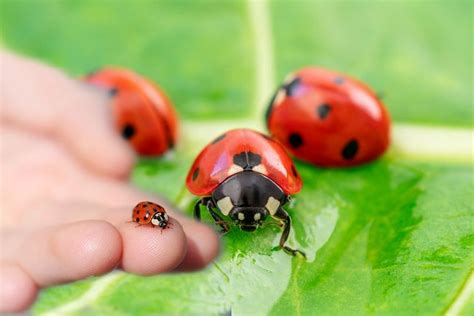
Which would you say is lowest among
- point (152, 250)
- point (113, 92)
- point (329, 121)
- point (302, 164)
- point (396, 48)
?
point (152, 250)

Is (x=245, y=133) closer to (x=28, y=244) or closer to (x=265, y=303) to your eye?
(x=265, y=303)

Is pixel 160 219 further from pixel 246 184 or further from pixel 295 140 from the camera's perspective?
pixel 295 140

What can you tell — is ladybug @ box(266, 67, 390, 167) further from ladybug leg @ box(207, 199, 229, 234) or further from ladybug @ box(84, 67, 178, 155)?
ladybug leg @ box(207, 199, 229, 234)

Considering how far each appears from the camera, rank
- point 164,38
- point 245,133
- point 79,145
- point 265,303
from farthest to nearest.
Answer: point 164,38 < point 79,145 < point 245,133 < point 265,303

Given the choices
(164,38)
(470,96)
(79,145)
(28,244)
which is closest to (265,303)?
(28,244)

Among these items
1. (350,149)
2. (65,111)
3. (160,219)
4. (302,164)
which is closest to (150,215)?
(160,219)

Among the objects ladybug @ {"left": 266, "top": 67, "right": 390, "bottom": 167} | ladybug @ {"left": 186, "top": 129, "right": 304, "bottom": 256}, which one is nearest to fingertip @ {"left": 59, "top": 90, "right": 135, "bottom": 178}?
ladybug @ {"left": 266, "top": 67, "right": 390, "bottom": 167}

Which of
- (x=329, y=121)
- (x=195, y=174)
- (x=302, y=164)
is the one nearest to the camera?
Result: (x=195, y=174)
